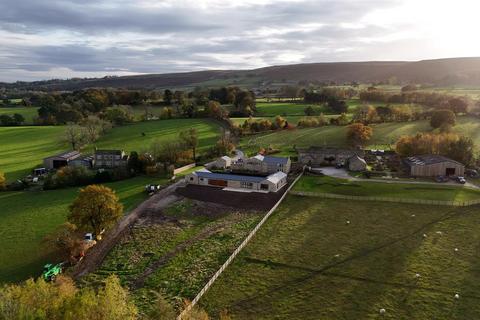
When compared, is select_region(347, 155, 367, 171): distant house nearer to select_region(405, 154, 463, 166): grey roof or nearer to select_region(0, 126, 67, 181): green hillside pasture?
select_region(405, 154, 463, 166): grey roof

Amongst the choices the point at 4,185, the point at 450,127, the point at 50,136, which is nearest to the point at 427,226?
the point at 450,127

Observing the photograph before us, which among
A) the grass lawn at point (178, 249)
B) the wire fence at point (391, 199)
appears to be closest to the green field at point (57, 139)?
the grass lawn at point (178, 249)

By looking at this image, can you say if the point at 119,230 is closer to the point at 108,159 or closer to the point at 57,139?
the point at 108,159

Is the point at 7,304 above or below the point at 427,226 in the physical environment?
above

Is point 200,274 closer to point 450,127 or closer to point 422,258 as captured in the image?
point 422,258

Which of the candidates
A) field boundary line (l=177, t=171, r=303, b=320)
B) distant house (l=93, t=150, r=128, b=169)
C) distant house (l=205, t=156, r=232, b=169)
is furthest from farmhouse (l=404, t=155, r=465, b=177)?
distant house (l=93, t=150, r=128, b=169)

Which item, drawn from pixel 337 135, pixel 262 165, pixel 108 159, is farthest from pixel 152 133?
pixel 337 135
